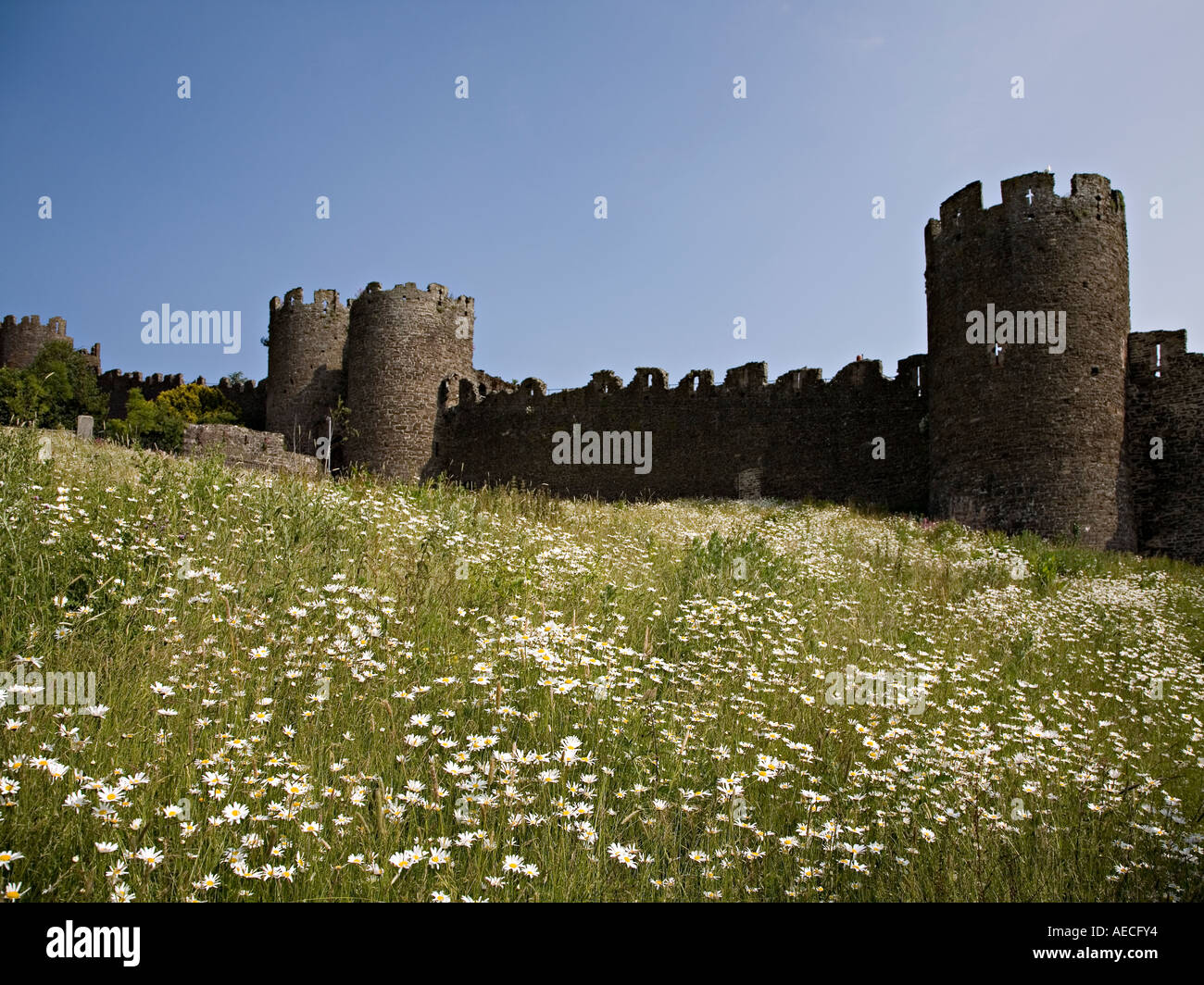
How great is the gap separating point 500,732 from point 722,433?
20.0m

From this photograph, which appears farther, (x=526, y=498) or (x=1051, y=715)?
(x=526, y=498)

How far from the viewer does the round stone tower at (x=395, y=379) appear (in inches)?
1081

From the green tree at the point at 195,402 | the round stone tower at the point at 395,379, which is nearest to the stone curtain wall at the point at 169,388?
the green tree at the point at 195,402

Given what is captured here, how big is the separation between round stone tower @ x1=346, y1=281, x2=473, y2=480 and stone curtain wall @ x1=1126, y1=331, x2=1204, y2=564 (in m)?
19.1

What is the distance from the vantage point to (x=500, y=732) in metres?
4.01

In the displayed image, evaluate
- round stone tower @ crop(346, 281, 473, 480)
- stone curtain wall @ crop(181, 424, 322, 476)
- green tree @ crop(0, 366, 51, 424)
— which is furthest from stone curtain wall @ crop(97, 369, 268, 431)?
stone curtain wall @ crop(181, 424, 322, 476)

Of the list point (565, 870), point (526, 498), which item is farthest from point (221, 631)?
point (526, 498)

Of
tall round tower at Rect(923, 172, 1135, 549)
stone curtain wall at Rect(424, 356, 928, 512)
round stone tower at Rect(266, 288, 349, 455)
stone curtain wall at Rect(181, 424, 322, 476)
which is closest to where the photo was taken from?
tall round tower at Rect(923, 172, 1135, 549)

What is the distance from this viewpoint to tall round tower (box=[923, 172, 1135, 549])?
54.5 feet

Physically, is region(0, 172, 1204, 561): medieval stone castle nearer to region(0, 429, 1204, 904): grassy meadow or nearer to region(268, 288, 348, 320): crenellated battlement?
region(268, 288, 348, 320): crenellated battlement

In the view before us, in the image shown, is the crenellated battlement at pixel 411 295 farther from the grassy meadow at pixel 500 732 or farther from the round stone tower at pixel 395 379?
the grassy meadow at pixel 500 732
